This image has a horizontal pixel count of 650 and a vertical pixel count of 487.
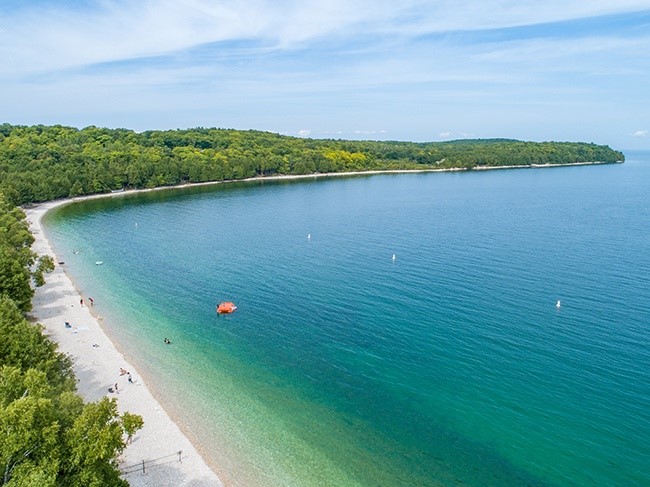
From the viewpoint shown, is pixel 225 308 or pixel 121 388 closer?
pixel 121 388

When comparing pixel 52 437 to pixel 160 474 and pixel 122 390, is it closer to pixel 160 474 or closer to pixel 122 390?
pixel 160 474

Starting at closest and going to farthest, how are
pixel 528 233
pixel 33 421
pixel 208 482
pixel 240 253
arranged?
1. pixel 33 421
2. pixel 208 482
3. pixel 240 253
4. pixel 528 233

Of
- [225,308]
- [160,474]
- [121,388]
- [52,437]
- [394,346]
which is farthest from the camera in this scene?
[225,308]

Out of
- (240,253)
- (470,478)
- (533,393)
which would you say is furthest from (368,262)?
(470,478)

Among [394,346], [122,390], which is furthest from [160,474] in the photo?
[394,346]

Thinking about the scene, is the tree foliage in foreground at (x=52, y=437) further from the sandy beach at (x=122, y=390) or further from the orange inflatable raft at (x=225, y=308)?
the orange inflatable raft at (x=225, y=308)

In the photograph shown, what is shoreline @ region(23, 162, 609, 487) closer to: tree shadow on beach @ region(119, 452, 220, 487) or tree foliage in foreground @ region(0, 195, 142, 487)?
tree shadow on beach @ region(119, 452, 220, 487)

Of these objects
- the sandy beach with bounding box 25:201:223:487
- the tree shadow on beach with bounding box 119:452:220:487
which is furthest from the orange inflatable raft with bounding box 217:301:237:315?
the tree shadow on beach with bounding box 119:452:220:487

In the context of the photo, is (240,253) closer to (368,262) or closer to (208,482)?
(368,262)
